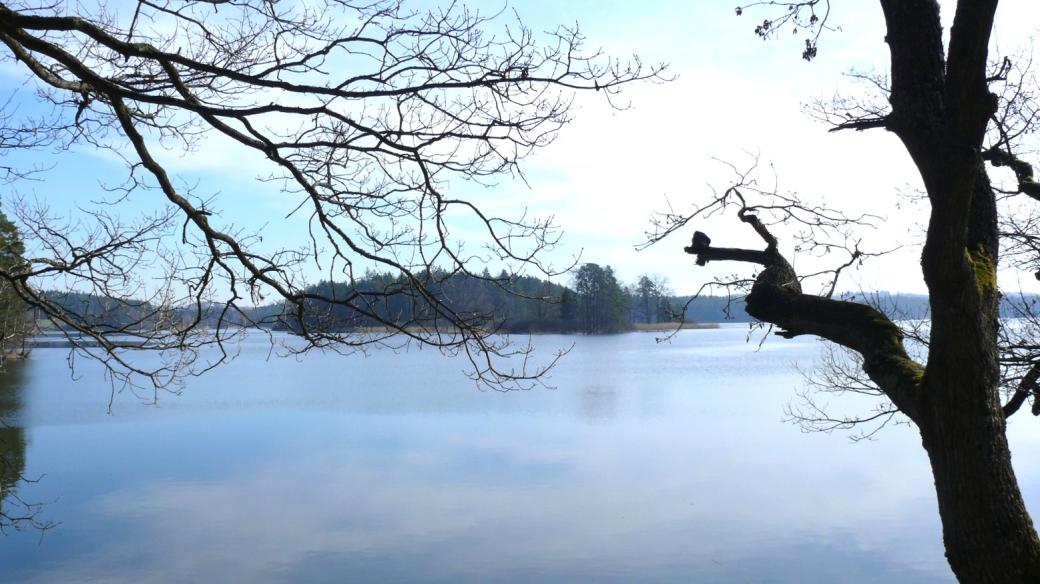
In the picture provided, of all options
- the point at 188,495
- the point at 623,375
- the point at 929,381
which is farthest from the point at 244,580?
the point at 623,375

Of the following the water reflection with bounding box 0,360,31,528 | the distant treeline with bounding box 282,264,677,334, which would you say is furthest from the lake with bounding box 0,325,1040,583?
the distant treeline with bounding box 282,264,677,334

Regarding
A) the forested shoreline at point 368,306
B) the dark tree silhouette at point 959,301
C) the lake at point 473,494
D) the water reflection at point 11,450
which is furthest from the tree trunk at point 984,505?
the water reflection at point 11,450

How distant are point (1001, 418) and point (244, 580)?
21.5ft

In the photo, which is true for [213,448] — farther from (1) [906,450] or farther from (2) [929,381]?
(2) [929,381]

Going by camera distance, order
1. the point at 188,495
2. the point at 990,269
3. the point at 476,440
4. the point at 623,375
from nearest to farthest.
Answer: the point at 990,269, the point at 188,495, the point at 476,440, the point at 623,375

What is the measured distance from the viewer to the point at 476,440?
13867mm

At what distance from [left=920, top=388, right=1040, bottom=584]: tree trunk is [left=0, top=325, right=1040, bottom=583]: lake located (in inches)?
130

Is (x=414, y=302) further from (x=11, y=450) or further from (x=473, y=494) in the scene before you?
(x=11, y=450)

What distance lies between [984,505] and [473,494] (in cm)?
809

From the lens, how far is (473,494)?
10.2m

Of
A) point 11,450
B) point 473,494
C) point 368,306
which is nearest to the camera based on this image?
point 368,306

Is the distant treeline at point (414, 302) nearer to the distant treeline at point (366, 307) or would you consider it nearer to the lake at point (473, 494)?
the distant treeline at point (366, 307)

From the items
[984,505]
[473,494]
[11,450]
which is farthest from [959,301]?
[11,450]

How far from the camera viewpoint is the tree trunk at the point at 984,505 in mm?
2576
